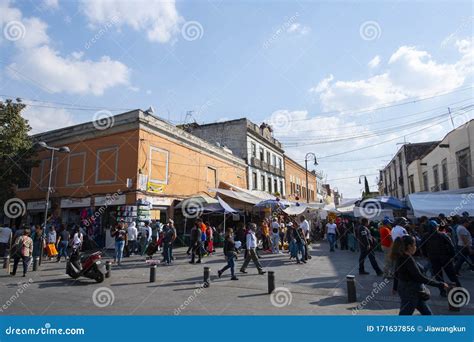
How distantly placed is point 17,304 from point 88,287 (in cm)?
187

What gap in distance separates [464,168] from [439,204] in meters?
9.12

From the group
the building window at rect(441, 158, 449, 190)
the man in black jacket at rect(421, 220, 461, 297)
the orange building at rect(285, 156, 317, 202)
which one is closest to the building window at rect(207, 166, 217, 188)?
the orange building at rect(285, 156, 317, 202)

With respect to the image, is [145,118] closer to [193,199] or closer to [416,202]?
[193,199]

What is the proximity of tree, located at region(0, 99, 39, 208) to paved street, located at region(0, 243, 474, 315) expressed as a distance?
30.5ft

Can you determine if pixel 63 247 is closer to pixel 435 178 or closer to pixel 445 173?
pixel 445 173

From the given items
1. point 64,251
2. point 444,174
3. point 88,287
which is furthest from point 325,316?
point 444,174

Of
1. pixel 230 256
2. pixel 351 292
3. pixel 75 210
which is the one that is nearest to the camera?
pixel 351 292

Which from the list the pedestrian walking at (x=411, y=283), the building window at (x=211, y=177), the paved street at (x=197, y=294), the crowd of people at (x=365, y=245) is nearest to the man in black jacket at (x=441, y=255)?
the crowd of people at (x=365, y=245)

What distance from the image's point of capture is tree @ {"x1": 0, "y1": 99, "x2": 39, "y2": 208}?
1658 cm

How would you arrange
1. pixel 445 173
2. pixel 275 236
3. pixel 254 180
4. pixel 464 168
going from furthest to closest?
pixel 254 180, pixel 445 173, pixel 464 168, pixel 275 236

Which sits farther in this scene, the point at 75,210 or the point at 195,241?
the point at 75,210

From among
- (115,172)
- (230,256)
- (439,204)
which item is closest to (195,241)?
(230,256)

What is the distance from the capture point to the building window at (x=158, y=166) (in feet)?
56.9

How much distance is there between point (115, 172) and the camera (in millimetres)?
17016
